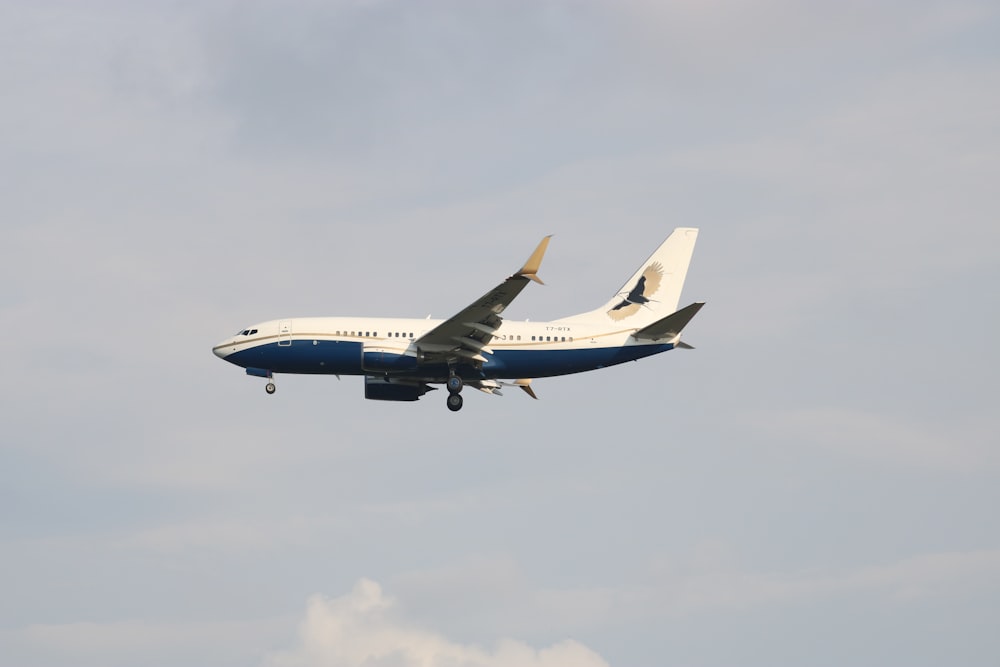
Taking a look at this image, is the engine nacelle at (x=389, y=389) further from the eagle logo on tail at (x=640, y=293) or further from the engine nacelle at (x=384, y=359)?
the eagle logo on tail at (x=640, y=293)

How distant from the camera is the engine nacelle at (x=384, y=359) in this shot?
76375 millimetres

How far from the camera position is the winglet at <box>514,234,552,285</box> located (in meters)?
68.6

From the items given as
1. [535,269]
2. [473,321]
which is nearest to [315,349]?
[473,321]

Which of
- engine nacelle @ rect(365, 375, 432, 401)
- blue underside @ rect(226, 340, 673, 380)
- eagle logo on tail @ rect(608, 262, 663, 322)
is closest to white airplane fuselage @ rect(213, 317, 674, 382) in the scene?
blue underside @ rect(226, 340, 673, 380)

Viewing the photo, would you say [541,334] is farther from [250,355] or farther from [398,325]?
[250,355]

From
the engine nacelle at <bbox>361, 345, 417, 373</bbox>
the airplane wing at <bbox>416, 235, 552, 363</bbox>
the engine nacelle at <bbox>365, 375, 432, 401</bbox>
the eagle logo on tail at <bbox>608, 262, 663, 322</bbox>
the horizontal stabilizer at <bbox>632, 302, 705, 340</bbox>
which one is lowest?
the engine nacelle at <bbox>365, 375, 432, 401</bbox>

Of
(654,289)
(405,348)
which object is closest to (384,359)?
(405,348)

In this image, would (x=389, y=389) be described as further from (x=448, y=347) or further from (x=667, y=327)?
Answer: (x=667, y=327)

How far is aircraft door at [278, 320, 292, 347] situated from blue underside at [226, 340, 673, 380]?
207 millimetres

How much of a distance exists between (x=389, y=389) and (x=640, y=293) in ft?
53.4

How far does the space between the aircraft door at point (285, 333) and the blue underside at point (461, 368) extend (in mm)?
207

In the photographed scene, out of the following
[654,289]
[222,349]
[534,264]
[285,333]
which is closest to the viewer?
[534,264]

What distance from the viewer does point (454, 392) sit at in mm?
78375

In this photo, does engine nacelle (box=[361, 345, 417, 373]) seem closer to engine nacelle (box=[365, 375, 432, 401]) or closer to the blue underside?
the blue underside
